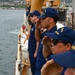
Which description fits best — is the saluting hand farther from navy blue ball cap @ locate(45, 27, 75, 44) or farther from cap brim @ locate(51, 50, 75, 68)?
cap brim @ locate(51, 50, 75, 68)

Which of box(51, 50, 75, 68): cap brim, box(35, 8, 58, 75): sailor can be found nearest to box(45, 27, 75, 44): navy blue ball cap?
box(51, 50, 75, 68): cap brim

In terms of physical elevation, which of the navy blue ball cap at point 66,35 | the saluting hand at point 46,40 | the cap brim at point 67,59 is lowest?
the saluting hand at point 46,40

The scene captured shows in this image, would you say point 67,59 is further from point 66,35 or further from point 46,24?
point 46,24

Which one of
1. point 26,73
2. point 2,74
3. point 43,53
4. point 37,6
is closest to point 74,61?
point 43,53

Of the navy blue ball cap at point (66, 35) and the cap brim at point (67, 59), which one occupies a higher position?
the navy blue ball cap at point (66, 35)

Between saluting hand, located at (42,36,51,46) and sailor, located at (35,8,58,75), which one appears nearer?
saluting hand, located at (42,36,51,46)

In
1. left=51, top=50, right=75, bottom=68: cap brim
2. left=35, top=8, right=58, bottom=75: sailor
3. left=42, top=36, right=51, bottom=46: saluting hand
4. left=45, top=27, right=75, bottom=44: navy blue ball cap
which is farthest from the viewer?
left=35, top=8, right=58, bottom=75: sailor

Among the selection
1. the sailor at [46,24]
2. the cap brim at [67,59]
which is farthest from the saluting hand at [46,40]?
the cap brim at [67,59]

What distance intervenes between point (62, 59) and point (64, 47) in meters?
0.52

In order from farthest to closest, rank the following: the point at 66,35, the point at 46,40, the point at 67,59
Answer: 1. the point at 46,40
2. the point at 66,35
3. the point at 67,59

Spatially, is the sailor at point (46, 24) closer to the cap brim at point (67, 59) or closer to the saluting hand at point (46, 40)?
the saluting hand at point (46, 40)

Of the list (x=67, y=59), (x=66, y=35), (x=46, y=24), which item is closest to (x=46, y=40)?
(x=46, y=24)

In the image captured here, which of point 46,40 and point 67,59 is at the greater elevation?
point 67,59

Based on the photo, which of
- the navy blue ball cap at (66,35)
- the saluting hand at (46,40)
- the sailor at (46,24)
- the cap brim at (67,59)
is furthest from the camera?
the sailor at (46,24)
